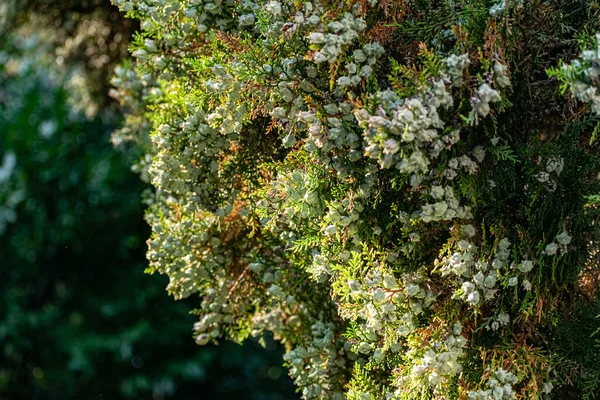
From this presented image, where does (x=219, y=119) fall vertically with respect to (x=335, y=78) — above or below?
below

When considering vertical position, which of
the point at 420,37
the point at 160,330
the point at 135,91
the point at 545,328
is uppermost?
the point at 420,37

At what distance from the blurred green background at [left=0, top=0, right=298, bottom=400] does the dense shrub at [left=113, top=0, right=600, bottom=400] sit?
7.49 feet

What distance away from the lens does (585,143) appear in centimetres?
136

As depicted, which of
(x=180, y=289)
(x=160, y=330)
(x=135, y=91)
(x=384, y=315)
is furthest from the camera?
(x=160, y=330)

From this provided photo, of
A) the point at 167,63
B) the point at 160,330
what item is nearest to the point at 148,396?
the point at 160,330

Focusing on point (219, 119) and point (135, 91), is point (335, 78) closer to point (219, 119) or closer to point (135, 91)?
point (219, 119)

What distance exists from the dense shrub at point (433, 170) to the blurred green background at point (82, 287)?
2.28 m

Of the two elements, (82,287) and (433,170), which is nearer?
(433,170)

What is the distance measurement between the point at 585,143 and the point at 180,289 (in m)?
0.95

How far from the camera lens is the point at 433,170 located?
123 centimetres

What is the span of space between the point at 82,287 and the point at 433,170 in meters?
2.96

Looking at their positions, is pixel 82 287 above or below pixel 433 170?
below

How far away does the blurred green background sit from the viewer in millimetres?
3656

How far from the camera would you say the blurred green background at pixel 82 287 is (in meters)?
3.66
